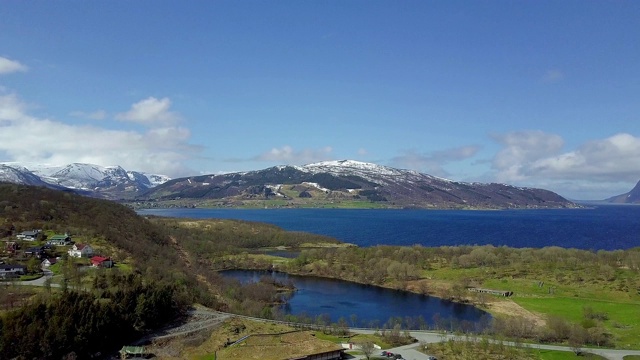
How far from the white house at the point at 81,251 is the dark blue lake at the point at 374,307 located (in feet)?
95.8

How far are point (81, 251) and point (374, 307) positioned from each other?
143 ft

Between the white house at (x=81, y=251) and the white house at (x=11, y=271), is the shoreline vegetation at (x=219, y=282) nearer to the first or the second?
the white house at (x=11, y=271)

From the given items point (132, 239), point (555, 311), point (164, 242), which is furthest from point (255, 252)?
point (555, 311)

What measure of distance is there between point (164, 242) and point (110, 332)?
7042 centimetres

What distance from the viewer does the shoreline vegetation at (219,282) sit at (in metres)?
41.4

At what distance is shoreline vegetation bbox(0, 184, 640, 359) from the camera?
4144 cm

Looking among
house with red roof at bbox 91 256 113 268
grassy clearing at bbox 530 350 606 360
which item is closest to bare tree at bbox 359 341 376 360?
grassy clearing at bbox 530 350 606 360

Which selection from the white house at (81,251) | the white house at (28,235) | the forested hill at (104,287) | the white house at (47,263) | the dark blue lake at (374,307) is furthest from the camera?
the white house at (28,235)

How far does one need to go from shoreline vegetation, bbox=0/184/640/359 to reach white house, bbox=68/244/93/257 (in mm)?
1406

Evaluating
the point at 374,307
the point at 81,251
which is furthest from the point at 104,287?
the point at 374,307

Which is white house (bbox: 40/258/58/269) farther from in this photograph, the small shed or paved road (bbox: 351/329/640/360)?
paved road (bbox: 351/329/640/360)

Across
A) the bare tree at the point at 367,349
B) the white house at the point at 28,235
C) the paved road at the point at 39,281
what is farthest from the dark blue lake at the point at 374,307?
the white house at the point at 28,235

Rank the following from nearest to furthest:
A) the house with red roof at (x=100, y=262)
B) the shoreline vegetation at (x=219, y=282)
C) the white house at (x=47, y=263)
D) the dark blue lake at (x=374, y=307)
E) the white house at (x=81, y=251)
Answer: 1. the shoreline vegetation at (x=219, y=282)
2. the dark blue lake at (x=374, y=307)
3. the white house at (x=47, y=263)
4. the house with red roof at (x=100, y=262)
5. the white house at (x=81, y=251)

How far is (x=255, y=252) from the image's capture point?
13200cm
